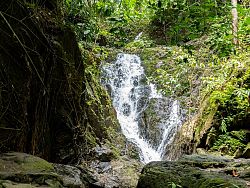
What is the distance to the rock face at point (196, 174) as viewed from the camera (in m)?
3.26

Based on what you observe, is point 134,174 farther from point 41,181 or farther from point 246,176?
point 41,181

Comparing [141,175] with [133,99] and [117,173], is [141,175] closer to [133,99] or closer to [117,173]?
[117,173]

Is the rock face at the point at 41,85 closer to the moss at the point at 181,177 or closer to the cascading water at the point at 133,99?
the moss at the point at 181,177

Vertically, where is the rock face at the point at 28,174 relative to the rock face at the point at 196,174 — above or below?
above

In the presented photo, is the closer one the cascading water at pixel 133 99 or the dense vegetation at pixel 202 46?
the dense vegetation at pixel 202 46

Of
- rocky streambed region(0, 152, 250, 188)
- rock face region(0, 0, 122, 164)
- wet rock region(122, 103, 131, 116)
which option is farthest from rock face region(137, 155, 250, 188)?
wet rock region(122, 103, 131, 116)

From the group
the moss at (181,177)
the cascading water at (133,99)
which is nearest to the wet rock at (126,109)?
the cascading water at (133,99)

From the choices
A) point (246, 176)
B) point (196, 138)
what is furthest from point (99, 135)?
point (246, 176)

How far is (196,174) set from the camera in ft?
11.7

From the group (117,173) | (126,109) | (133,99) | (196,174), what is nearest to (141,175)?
(196,174)

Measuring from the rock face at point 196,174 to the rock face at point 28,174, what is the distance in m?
0.95

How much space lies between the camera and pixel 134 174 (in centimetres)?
540

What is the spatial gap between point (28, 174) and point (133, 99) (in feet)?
24.6

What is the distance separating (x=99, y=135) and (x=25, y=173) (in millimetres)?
3336
